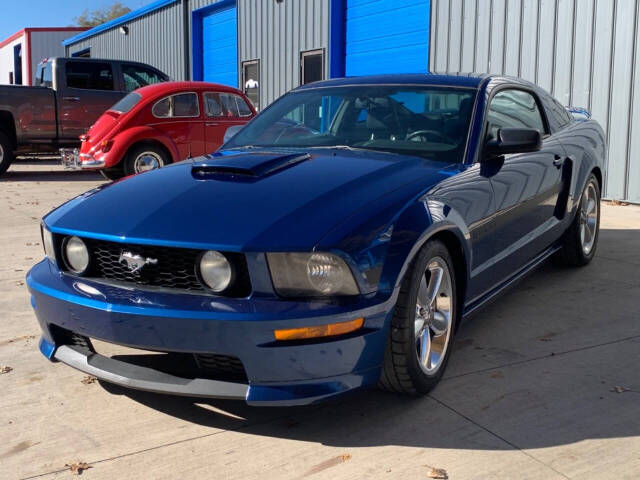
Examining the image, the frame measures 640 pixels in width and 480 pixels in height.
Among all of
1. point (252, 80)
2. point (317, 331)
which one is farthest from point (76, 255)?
point (252, 80)

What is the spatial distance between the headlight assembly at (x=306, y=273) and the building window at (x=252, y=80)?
48.0 ft

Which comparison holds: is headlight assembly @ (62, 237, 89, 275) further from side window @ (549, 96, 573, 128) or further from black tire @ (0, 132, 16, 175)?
black tire @ (0, 132, 16, 175)

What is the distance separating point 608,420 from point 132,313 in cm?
194

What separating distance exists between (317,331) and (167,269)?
62 centimetres

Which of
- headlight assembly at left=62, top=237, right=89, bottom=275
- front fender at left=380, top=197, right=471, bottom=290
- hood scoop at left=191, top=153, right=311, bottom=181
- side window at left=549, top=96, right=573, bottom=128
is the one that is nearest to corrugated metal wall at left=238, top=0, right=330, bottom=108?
side window at left=549, top=96, right=573, bottom=128

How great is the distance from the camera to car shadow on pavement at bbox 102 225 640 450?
110 inches

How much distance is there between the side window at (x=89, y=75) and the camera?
13.2 meters

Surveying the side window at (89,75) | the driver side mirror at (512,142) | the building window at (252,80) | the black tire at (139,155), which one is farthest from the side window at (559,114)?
the building window at (252,80)

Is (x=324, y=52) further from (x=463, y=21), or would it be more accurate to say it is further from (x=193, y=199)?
(x=193, y=199)

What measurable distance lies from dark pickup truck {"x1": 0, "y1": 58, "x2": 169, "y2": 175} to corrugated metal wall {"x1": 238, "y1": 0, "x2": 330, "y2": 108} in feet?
10.1

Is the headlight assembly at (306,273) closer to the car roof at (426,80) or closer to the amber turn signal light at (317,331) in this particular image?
the amber turn signal light at (317,331)

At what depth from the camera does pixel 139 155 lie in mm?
10672

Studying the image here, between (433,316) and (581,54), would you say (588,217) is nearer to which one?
(433,316)

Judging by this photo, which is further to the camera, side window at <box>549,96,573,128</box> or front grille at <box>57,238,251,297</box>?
side window at <box>549,96,573,128</box>
